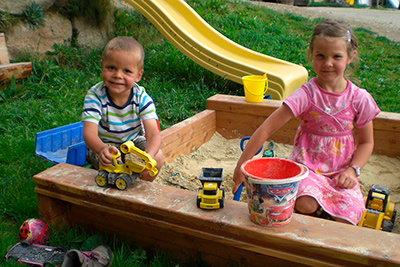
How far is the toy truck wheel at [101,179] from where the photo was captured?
1.71m

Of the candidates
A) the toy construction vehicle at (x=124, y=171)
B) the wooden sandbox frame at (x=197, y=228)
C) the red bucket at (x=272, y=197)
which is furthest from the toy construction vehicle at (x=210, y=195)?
the toy construction vehicle at (x=124, y=171)

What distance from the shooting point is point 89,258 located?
1.56 metres

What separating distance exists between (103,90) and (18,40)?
10.4 ft

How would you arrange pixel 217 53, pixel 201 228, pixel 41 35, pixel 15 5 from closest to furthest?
pixel 201 228 < pixel 217 53 < pixel 15 5 < pixel 41 35

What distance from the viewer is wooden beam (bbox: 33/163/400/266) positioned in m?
1.29

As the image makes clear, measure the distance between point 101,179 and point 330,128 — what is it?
1.15 m

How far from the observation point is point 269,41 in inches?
250

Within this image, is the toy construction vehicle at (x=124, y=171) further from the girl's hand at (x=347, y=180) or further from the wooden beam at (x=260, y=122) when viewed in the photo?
the wooden beam at (x=260, y=122)

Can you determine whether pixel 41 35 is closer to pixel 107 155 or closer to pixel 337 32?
pixel 107 155

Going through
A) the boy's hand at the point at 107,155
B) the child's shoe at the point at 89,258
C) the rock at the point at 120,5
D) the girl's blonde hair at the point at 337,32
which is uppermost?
the rock at the point at 120,5

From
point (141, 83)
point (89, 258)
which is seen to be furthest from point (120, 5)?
point (89, 258)

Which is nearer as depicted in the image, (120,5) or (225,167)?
(225,167)

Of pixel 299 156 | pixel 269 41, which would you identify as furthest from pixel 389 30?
pixel 299 156

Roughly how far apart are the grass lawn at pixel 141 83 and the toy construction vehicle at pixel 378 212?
0.68 metres
